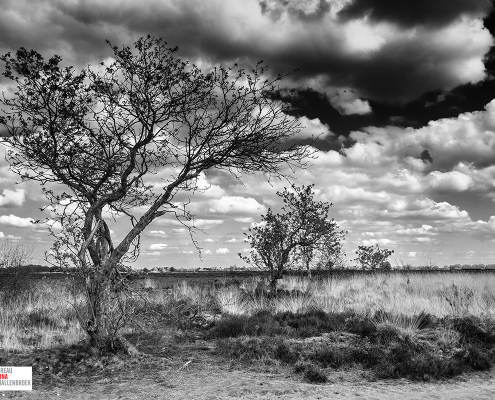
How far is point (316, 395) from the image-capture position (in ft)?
20.1

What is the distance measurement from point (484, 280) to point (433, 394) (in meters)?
16.3

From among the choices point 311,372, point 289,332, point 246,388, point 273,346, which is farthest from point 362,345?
point 246,388

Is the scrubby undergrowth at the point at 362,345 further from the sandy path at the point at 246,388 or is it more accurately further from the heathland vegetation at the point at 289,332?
the sandy path at the point at 246,388

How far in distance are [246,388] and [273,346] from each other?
7.84 ft

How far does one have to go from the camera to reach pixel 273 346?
8734mm

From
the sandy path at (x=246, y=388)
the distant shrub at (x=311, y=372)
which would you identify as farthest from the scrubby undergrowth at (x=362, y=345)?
the sandy path at (x=246, y=388)

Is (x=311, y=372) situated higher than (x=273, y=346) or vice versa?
(x=273, y=346)

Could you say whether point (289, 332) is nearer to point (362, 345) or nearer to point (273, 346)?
point (273, 346)

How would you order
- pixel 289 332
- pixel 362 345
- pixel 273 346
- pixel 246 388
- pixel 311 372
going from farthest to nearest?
1. pixel 289 332
2. pixel 362 345
3. pixel 273 346
4. pixel 311 372
5. pixel 246 388

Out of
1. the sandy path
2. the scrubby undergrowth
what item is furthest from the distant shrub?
the sandy path

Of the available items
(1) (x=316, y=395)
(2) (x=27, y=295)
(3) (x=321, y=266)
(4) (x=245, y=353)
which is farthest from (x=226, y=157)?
(3) (x=321, y=266)

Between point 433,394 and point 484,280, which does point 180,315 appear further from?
point 484,280

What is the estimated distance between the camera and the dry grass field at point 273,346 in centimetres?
703

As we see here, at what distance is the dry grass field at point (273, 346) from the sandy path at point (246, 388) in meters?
0.03
